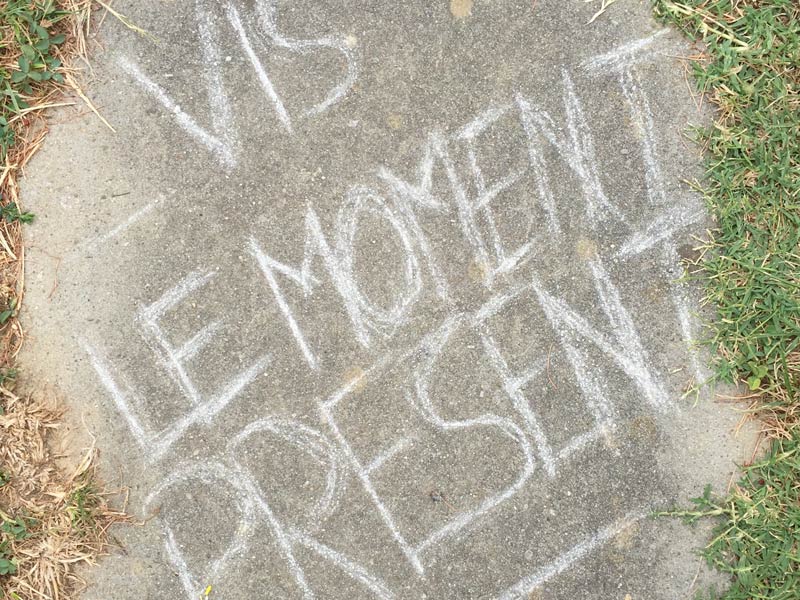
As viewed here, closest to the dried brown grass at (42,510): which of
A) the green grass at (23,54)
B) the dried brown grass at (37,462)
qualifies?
the dried brown grass at (37,462)

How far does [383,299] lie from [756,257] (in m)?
1.35

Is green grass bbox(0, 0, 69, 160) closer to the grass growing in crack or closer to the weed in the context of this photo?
the weed

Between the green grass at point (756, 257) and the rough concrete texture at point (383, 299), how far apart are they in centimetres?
10

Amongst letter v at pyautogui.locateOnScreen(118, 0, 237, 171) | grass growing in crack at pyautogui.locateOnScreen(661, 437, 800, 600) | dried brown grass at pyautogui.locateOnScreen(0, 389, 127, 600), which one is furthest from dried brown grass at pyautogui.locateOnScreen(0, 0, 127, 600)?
grass growing in crack at pyautogui.locateOnScreen(661, 437, 800, 600)

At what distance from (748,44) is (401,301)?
1.57 metres

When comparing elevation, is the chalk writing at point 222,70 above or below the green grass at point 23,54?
below

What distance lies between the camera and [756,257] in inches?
83.1

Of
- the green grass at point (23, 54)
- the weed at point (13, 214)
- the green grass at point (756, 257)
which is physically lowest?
the green grass at point (756, 257)

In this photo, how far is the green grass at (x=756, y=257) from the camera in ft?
6.86

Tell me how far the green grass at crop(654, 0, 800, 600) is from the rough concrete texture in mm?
97

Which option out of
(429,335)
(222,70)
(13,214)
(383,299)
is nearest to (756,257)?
(429,335)

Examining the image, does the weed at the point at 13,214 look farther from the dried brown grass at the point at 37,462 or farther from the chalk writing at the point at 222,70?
the chalk writing at the point at 222,70

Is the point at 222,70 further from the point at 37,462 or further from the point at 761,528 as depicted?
the point at 761,528

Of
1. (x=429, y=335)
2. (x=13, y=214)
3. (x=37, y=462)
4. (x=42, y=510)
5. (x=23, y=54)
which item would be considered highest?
(x=23, y=54)
